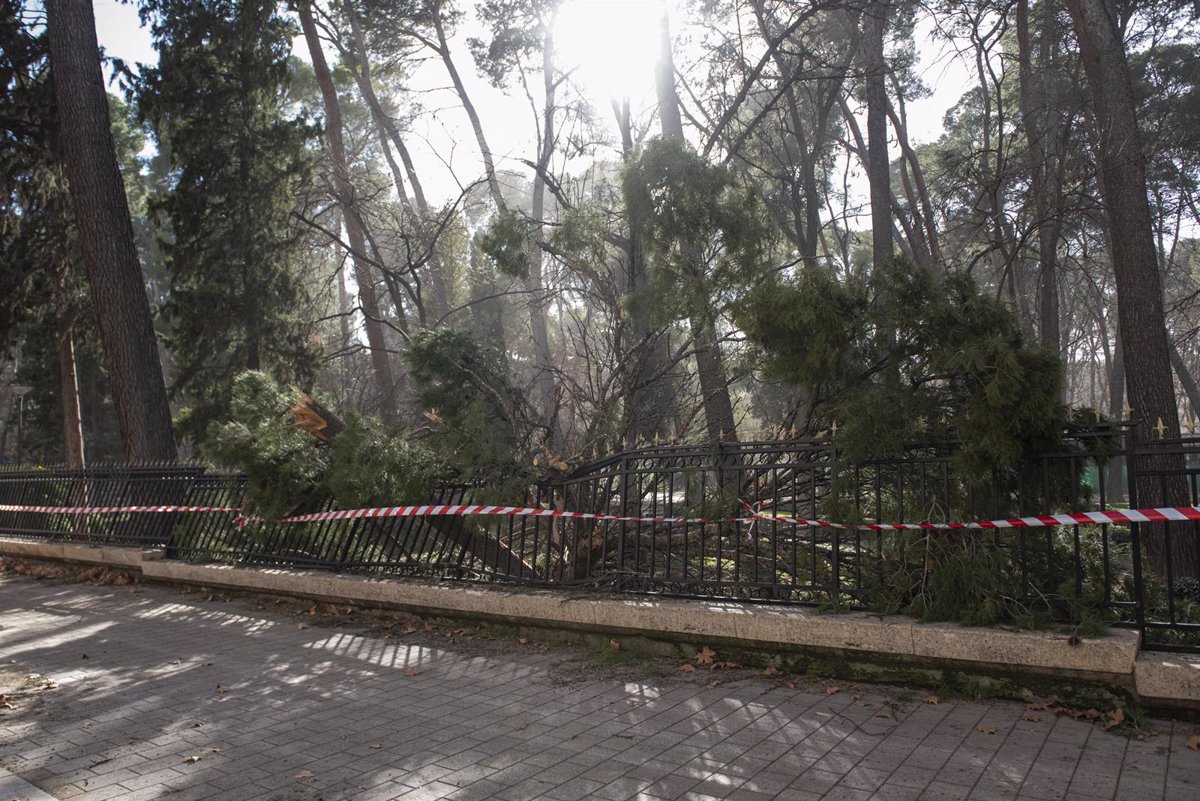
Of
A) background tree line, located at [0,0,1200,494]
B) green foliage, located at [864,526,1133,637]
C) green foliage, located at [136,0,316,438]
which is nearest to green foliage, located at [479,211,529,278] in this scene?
background tree line, located at [0,0,1200,494]

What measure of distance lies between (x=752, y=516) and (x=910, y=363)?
4.80ft

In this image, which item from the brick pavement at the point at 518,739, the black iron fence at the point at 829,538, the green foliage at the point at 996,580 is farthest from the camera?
the black iron fence at the point at 829,538

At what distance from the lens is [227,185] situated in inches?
783

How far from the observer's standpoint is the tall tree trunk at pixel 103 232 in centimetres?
1410

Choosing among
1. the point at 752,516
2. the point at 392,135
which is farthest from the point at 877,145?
the point at 752,516

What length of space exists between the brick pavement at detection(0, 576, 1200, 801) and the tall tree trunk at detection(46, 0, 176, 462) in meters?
8.37

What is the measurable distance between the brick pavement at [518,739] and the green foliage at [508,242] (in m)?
4.22

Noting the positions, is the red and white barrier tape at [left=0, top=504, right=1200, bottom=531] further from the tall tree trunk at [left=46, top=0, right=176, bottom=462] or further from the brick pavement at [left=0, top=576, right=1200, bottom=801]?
the tall tree trunk at [left=46, top=0, right=176, bottom=462]

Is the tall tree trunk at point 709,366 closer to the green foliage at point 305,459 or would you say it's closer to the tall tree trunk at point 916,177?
the green foliage at point 305,459

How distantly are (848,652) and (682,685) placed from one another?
1.01 metres

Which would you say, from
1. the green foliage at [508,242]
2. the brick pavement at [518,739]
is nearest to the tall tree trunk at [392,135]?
the green foliage at [508,242]

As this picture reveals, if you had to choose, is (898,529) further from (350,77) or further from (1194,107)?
(350,77)

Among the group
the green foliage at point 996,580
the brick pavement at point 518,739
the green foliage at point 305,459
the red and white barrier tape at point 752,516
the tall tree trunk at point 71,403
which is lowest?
the brick pavement at point 518,739

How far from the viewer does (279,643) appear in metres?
7.17
